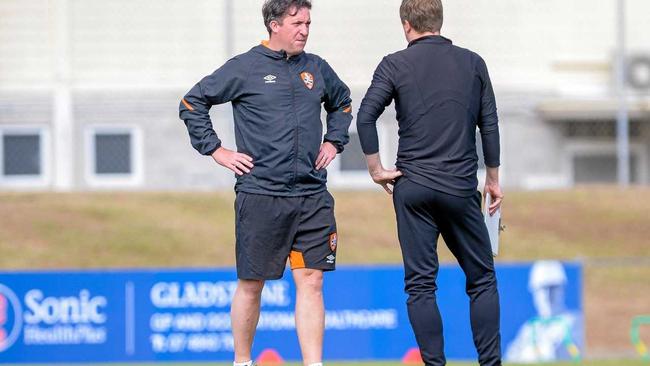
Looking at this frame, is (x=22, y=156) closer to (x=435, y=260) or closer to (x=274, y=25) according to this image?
(x=274, y=25)

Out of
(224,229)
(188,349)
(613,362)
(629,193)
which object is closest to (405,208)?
(613,362)

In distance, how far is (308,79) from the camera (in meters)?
6.64

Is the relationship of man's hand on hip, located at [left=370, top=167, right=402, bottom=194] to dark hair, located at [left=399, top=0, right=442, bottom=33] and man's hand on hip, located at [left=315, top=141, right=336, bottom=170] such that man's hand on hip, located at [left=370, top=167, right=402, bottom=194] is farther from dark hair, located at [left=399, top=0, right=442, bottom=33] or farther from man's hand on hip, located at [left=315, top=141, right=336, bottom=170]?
dark hair, located at [left=399, top=0, right=442, bottom=33]

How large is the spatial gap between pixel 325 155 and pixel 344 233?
30.3ft

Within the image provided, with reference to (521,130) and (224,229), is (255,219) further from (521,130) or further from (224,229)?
(521,130)

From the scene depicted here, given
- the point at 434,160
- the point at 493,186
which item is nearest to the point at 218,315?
the point at 493,186

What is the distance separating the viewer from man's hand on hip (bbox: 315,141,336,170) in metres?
6.66

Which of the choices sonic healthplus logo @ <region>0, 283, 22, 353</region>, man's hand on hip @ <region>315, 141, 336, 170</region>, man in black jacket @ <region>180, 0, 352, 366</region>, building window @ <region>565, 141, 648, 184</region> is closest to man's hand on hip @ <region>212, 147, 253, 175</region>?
man in black jacket @ <region>180, 0, 352, 366</region>

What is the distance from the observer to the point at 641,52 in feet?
56.0

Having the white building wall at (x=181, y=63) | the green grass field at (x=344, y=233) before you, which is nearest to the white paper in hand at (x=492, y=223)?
the green grass field at (x=344, y=233)

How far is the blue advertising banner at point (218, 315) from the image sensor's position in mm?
12289

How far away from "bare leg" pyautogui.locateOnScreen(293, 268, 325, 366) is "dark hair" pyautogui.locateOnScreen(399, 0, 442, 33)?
1.25 metres

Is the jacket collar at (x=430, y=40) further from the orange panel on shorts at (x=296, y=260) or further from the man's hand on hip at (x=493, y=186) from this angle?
the orange panel on shorts at (x=296, y=260)

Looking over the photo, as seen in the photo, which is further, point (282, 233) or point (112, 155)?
point (112, 155)
